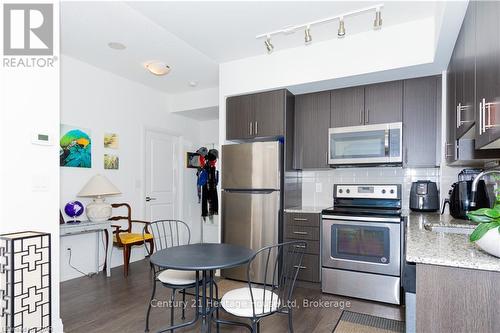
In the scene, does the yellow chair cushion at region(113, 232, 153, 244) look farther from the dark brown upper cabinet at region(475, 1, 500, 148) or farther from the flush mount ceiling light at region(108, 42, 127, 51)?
the dark brown upper cabinet at region(475, 1, 500, 148)

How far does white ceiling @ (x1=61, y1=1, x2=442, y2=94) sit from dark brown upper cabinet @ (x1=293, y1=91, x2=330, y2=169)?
682mm

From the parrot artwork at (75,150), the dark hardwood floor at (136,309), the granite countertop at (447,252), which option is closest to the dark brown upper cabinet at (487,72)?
the granite countertop at (447,252)

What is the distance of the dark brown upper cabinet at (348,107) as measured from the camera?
3.30 meters

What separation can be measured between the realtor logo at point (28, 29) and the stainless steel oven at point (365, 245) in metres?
2.91

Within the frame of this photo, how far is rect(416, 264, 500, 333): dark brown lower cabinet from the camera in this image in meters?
1.12

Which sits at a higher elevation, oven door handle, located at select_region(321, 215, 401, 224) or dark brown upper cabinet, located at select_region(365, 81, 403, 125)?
dark brown upper cabinet, located at select_region(365, 81, 403, 125)

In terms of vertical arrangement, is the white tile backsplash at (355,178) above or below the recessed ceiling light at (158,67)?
below

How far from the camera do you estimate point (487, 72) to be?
54.3 inches

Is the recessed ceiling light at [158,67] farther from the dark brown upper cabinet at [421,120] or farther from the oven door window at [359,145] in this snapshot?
the dark brown upper cabinet at [421,120]

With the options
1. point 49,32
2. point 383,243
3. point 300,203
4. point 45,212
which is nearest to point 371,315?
point 383,243

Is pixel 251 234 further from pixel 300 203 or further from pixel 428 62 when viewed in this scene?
pixel 428 62

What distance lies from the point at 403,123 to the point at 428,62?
631 mm

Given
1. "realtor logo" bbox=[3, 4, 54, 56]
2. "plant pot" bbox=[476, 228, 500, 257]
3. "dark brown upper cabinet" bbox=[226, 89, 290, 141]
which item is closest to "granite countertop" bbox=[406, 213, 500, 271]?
"plant pot" bbox=[476, 228, 500, 257]

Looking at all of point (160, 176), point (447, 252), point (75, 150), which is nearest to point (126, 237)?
point (75, 150)
